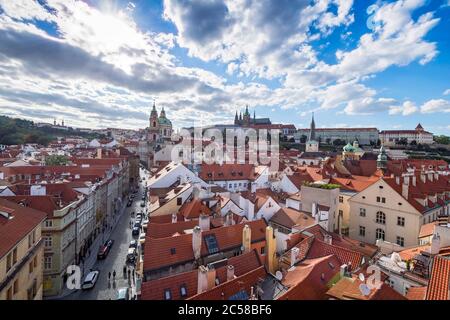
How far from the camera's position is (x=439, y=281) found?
30.2ft

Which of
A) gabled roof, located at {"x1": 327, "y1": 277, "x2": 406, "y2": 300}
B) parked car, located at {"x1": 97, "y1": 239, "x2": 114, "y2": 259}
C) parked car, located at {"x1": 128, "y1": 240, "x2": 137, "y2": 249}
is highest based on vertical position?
gabled roof, located at {"x1": 327, "y1": 277, "x2": 406, "y2": 300}

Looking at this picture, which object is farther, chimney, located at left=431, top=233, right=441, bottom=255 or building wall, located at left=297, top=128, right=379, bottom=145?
building wall, located at left=297, top=128, right=379, bottom=145

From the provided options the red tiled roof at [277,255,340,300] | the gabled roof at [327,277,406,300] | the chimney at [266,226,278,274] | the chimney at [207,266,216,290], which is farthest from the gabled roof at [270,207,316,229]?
the chimney at [207,266,216,290]

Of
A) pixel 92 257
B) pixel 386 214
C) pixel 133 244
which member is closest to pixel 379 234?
pixel 386 214

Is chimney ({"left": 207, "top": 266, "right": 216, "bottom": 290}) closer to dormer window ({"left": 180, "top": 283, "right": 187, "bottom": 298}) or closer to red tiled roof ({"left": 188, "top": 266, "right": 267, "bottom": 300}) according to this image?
red tiled roof ({"left": 188, "top": 266, "right": 267, "bottom": 300})

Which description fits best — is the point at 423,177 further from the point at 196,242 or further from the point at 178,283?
the point at 178,283

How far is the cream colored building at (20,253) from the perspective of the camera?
11.9m

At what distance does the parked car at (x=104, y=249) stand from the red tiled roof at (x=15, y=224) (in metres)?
8.95

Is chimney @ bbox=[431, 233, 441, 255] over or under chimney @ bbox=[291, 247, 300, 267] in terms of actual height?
over

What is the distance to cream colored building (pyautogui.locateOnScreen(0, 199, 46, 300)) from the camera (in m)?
11.9

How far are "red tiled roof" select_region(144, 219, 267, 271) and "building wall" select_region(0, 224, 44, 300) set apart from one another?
18.8 feet

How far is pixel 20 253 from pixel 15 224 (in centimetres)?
147
